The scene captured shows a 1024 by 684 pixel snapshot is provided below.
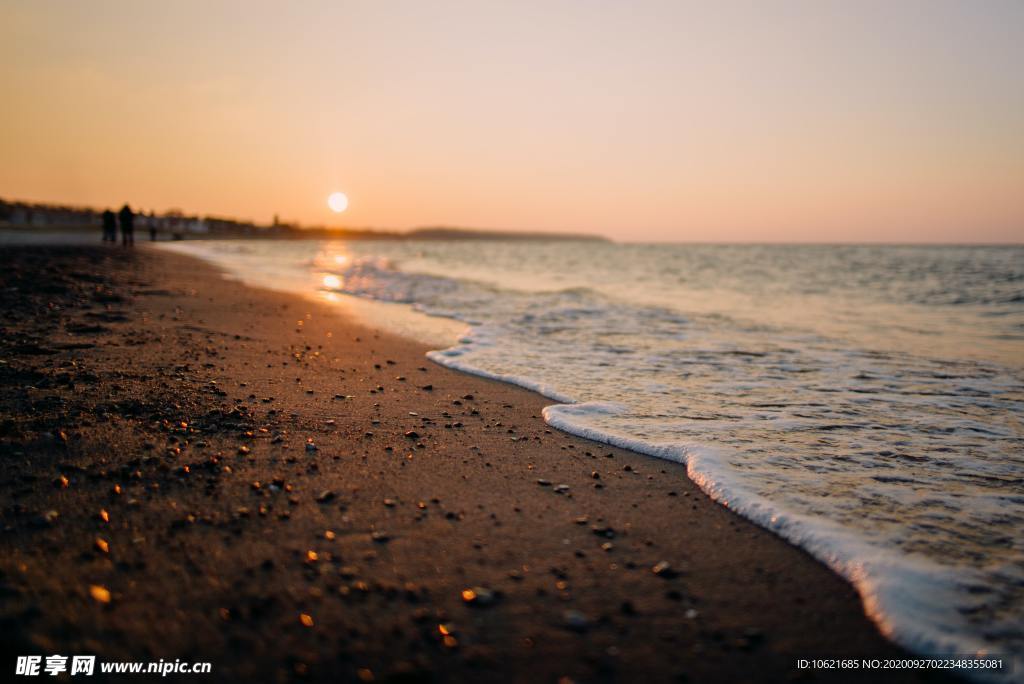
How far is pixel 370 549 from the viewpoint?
331cm

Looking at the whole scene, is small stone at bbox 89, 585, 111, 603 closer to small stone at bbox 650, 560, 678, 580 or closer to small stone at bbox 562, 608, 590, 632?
small stone at bbox 562, 608, 590, 632

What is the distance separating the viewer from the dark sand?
2539 mm

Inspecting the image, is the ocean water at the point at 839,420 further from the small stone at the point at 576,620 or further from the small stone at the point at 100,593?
the small stone at the point at 100,593

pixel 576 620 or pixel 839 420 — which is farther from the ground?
pixel 839 420

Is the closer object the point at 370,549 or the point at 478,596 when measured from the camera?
the point at 478,596

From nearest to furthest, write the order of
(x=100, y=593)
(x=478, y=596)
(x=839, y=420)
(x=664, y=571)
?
(x=100, y=593), (x=478, y=596), (x=664, y=571), (x=839, y=420)

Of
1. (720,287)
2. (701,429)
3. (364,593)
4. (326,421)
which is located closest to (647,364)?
(701,429)

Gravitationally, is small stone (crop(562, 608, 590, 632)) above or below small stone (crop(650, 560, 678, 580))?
below

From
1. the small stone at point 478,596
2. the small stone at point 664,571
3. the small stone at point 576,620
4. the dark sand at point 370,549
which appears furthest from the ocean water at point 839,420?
the small stone at point 478,596

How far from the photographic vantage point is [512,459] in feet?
15.9

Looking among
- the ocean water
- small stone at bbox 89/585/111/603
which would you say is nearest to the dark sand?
small stone at bbox 89/585/111/603

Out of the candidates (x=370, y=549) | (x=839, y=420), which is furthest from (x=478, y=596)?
(x=839, y=420)

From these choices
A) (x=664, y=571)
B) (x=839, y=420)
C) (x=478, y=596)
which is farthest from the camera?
(x=839, y=420)

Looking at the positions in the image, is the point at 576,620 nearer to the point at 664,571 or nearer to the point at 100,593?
the point at 664,571
